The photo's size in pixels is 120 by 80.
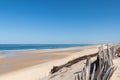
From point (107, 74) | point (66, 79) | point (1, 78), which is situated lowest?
point (1, 78)

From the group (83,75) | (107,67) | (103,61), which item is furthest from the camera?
(103,61)

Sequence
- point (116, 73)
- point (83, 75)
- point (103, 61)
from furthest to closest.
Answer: point (116, 73), point (103, 61), point (83, 75)

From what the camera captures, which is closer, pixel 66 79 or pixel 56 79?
pixel 66 79

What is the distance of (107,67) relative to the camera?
19.9 feet

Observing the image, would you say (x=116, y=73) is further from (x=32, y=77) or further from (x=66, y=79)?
(x=32, y=77)

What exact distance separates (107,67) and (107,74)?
0.51 metres

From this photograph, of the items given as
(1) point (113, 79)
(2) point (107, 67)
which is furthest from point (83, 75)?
(1) point (113, 79)

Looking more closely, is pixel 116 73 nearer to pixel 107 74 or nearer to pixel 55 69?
pixel 107 74

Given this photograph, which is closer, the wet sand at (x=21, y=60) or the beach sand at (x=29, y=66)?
the beach sand at (x=29, y=66)

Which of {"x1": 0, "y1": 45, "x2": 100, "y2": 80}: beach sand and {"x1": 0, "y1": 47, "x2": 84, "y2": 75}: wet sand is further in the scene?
{"x1": 0, "y1": 47, "x2": 84, "y2": 75}: wet sand

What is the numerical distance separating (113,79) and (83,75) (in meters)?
2.47

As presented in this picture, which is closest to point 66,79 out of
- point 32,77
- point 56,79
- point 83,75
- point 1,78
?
point 56,79

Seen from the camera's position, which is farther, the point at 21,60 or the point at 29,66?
the point at 21,60

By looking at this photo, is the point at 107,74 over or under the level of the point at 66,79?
over
